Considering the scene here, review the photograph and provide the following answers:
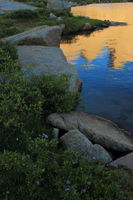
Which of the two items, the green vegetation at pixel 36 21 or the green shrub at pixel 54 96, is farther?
the green vegetation at pixel 36 21

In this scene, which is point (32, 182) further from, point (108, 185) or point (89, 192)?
point (108, 185)

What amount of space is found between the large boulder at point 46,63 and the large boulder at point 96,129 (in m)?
3.37

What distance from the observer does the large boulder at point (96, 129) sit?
30.9 feet

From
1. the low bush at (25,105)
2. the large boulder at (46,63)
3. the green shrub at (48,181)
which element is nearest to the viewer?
the green shrub at (48,181)

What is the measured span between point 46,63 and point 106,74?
16.6ft

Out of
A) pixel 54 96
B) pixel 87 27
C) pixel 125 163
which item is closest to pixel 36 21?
pixel 87 27

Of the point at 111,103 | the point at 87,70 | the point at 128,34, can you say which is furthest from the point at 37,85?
the point at 128,34

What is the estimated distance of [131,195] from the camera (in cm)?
664

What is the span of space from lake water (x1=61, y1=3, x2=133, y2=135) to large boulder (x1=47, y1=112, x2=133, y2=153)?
1521mm

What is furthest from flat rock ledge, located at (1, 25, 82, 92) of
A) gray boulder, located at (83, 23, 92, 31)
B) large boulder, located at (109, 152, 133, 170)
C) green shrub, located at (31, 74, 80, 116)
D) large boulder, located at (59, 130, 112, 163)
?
gray boulder, located at (83, 23, 92, 31)

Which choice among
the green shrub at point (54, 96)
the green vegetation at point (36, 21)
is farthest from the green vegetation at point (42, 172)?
the green vegetation at point (36, 21)

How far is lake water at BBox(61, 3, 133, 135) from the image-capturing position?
13.7 m

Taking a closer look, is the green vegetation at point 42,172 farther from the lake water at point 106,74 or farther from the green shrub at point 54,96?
the lake water at point 106,74

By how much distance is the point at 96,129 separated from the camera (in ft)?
32.8
